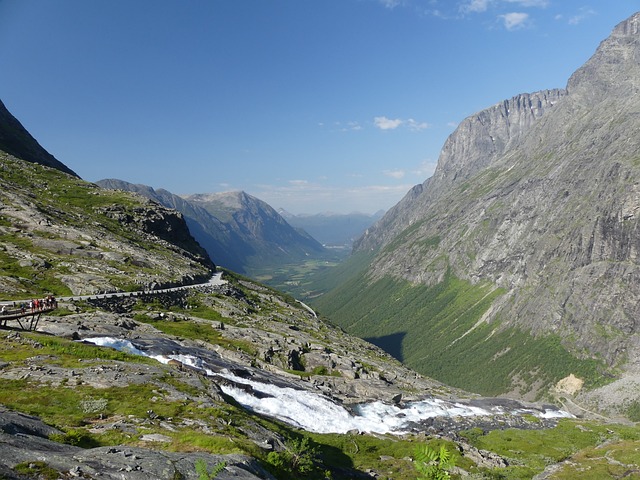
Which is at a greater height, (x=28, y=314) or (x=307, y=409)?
(x=28, y=314)

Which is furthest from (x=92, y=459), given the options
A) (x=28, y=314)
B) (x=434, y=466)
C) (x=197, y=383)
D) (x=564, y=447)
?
(x=564, y=447)

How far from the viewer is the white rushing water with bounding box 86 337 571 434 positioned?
212ft

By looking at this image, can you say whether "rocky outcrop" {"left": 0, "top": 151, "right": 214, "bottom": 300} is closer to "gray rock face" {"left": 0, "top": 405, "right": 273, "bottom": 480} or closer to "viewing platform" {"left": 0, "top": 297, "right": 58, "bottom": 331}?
"viewing platform" {"left": 0, "top": 297, "right": 58, "bottom": 331}

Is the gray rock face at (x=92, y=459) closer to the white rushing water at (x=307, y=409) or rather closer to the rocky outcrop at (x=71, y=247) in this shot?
the white rushing water at (x=307, y=409)

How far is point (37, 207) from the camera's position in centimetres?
15038

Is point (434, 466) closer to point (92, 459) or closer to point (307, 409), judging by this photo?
point (92, 459)

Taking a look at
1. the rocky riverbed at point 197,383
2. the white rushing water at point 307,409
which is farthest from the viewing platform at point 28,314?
the white rushing water at point 307,409

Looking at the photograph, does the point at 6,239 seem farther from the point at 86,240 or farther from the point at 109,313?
the point at 109,313

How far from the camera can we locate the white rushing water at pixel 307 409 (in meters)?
64.5

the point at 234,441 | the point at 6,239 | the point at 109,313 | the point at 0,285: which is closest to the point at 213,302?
the point at 109,313

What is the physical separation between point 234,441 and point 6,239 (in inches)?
5089

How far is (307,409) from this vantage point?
69.5 meters

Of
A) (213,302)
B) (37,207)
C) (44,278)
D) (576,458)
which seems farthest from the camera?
(37,207)

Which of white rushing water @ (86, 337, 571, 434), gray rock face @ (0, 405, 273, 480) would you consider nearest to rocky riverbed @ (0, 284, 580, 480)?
gray rock face @ (0, 405, 273, 480)
